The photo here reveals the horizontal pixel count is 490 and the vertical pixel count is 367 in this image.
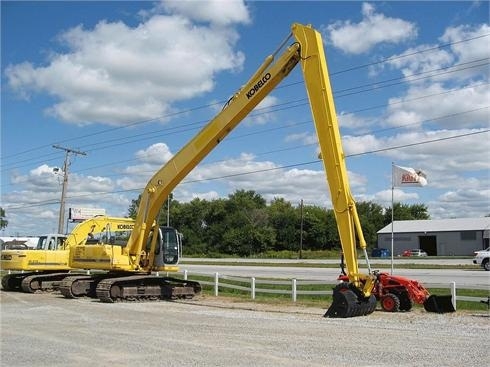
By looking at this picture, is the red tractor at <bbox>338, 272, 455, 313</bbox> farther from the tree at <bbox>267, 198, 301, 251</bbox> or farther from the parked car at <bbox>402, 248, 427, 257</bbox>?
the tree at <bbox>267, 198, 301, 251</bbox>

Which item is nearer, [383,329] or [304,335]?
[304,335]

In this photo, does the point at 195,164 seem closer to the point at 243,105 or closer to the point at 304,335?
the point at 243,105

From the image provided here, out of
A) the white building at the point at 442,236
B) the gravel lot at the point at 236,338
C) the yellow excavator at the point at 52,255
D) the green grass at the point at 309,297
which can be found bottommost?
the gravel lot at the point at 236,338

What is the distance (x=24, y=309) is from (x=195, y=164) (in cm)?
691

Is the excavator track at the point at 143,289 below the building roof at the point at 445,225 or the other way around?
below

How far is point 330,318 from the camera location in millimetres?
14734

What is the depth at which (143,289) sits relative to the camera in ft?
69.0

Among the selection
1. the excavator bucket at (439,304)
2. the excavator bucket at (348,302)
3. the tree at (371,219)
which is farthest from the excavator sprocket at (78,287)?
the tree at (371,219)

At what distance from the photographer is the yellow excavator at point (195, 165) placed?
48.1 ft

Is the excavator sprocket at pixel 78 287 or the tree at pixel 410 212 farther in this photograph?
the tree at pixel 410 212

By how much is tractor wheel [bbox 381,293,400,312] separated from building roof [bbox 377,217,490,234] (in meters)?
67.9

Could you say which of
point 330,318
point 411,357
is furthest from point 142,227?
point 411,357

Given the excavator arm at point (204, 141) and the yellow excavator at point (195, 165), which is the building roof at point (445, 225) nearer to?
the yellow excavator at point (195, 165)

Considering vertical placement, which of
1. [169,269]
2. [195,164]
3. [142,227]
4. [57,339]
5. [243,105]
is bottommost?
[57,339]
